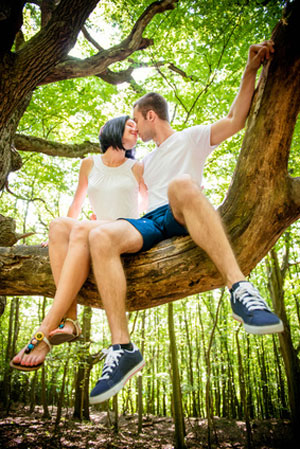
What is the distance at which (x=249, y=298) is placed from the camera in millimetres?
1669

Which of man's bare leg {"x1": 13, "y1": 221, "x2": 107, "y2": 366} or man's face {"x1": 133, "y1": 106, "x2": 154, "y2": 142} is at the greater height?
man's face {"x1": 133, "y1": 106, "x2": 154, "y2": 142}

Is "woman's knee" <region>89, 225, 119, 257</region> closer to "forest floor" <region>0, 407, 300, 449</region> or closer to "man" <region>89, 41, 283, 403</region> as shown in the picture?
"man" <region>89, 41, 283, 403</region>

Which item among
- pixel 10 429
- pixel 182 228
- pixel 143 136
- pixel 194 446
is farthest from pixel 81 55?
pixel 194 446

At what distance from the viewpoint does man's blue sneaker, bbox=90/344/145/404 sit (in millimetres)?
1566

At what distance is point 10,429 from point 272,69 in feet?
29.4

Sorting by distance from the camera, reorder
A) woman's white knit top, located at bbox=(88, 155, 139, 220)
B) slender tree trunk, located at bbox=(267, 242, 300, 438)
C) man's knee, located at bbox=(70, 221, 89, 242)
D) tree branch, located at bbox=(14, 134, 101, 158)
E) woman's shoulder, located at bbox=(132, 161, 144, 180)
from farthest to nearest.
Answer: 1. slender tree trunk, located at bbox=(267, 242, 300, 438)
2. tree branch, located at bbox=(14, 134, 101, 158)
3. woman's shoulder, located at bbox=(132, 161, 144, 180)
4. woman's white knit top, located at bbox=(88, 155, 139, 220)
5. man's knee, located at bbox=(70, 221, 89, 242)

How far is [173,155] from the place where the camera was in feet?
8.48

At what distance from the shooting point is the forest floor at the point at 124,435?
21.5 ft

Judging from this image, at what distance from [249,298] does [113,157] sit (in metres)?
1.91

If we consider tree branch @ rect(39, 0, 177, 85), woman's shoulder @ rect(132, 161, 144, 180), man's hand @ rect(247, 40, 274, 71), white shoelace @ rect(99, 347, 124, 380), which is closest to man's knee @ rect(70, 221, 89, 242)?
white shoelace @ rect(99, 347, 124, 380)

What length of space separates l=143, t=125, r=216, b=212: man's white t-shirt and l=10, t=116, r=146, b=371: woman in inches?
10.3

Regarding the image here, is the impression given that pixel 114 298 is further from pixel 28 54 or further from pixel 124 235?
pixel 28 54

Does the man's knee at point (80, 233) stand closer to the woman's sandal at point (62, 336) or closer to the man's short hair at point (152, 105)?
the woman's sandal at point (62, 336)

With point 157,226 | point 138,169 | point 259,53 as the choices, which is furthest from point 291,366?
point 259,53
